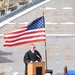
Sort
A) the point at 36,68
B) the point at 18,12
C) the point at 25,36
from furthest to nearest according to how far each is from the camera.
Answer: the point at 18,12 < the point at 25,36 < the point at 36,68

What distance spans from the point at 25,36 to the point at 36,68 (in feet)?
4.34

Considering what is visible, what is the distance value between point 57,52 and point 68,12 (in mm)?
14713

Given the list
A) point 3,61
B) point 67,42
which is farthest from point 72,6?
point 3,61

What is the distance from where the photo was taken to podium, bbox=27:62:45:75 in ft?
35.7

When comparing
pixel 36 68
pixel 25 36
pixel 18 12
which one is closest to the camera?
pixel 36 68

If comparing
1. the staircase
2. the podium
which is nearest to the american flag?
the podium

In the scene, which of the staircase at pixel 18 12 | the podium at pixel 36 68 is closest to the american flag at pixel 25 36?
the podium at pixel 36 68

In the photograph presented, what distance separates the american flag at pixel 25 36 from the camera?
11883 mm

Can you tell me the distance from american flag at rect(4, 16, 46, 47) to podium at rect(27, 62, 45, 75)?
3.62ft

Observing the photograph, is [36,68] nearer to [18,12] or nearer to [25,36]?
[25,36]

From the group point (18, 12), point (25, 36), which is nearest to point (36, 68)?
point (25, 36)

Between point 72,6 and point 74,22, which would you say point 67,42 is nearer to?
point 74,22

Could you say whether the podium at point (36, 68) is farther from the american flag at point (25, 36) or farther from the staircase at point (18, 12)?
the staircase at point (18, 12)

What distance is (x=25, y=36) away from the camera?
11.9 meters
